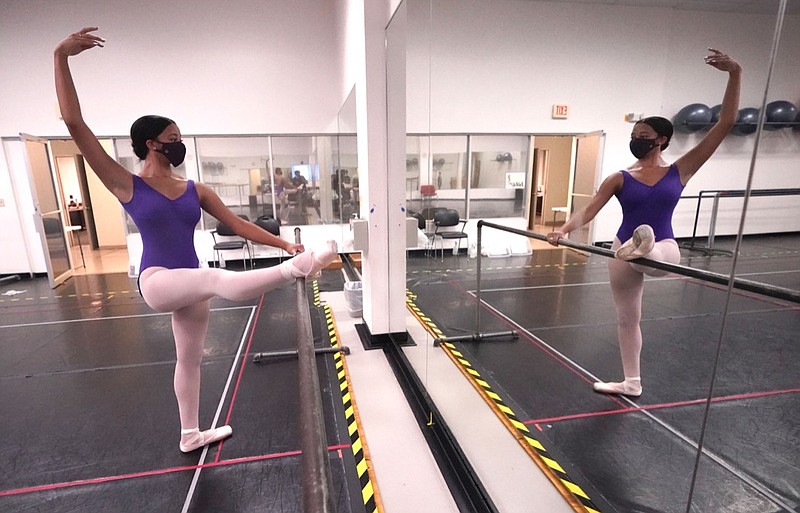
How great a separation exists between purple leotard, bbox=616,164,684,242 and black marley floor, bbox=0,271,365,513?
171 cm

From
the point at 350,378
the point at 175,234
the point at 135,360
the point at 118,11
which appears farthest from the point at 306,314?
the point at 118,11

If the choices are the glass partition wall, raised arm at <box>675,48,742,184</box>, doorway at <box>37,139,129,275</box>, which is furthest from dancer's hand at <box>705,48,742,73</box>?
doorway at <box>37,139,129,275</box>

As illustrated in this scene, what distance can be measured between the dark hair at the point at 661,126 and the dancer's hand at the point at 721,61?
0.61 feet

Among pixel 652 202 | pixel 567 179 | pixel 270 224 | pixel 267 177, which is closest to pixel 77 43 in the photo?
pixel 652 202

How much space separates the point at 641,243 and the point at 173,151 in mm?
1951

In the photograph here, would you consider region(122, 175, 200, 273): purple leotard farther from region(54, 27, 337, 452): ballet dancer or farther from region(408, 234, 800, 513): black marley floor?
region(408, 234, 800, 513): black marley floor

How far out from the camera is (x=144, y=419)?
2465 mm

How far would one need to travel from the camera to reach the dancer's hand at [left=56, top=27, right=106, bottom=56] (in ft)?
4.79

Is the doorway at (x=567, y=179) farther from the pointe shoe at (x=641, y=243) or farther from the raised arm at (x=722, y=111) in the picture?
the raised arm at (x=722, y=111)

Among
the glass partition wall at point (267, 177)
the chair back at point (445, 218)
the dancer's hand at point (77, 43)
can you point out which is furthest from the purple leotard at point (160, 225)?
the chair back at point (445, 218)

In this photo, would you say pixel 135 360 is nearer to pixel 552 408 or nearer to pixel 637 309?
pixel 552 408

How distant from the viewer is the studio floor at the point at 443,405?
71.2 inches

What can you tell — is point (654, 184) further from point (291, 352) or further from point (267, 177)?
point (267, 177)

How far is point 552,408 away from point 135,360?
3306 mm
